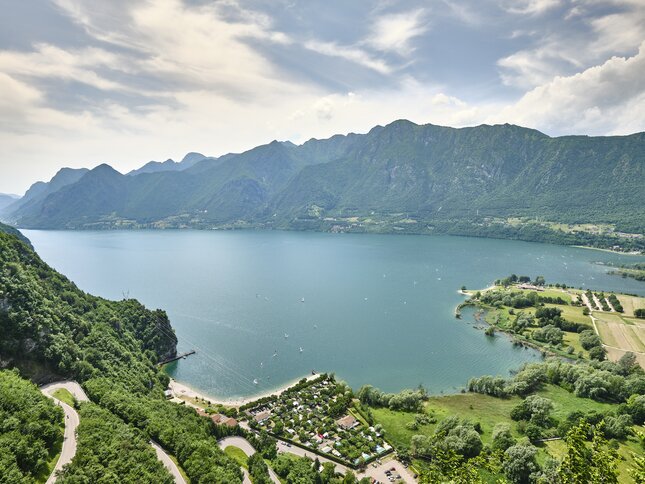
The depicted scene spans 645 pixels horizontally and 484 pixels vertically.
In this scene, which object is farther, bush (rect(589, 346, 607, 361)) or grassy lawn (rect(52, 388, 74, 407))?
bush (rect(589, 346, 607, 361))

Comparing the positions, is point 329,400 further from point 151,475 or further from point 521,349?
point 521,349

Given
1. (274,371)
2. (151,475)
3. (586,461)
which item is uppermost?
(586,461)

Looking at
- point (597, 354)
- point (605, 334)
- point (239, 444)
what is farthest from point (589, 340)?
point (239, 444)

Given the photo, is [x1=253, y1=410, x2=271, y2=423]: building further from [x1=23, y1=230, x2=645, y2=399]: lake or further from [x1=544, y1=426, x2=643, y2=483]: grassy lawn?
[x1=544, y1=426, x2=643, y2=483]: grassy lawn

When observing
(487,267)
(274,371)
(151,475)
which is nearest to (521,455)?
(151,475)

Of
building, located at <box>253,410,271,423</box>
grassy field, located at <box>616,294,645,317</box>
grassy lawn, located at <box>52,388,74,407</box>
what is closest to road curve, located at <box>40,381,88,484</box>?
grassy lawn, located at <box>52,388,74,407</box>

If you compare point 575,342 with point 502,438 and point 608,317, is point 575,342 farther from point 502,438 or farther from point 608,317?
point 502,438
